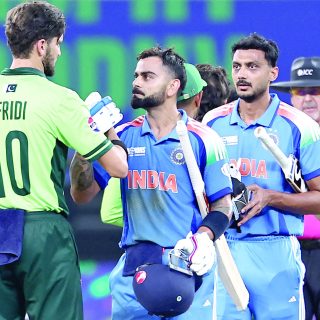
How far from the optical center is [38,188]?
4.77 meters

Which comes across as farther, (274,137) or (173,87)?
(274,137)

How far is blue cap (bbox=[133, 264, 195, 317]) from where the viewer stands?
4.90 meters

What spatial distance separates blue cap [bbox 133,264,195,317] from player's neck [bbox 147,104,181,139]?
69 centimetres

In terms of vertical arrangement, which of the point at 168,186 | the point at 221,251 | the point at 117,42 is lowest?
the point at 221,251

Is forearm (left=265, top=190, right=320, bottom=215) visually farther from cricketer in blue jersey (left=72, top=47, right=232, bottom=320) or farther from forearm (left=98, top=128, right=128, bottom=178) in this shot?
forearm (left=98, top=128, right=128, bottom=178)

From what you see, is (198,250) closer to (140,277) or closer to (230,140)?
(140,277)

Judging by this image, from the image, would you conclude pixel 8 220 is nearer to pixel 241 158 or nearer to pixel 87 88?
pixel 241 158

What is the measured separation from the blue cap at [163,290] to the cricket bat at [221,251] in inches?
14.6

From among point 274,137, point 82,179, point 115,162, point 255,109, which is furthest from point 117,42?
point 115,162

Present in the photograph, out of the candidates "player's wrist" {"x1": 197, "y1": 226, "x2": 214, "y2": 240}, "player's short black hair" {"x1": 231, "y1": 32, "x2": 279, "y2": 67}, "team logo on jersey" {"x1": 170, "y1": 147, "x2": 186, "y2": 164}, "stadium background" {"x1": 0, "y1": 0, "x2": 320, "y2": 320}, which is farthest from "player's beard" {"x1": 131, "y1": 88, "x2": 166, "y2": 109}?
"stadium background" {"x1": 0, "y1": 0, "x2": 320, "y2": 320}

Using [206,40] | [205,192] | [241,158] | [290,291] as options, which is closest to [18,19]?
[205,192]

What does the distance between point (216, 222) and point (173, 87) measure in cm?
70

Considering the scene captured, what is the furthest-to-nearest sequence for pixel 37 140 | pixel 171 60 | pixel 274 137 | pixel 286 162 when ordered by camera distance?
pixel 274 137 → pixel 286 162 → pixel 171 60 → pixel 37 140

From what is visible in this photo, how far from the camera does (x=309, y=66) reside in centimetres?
726
